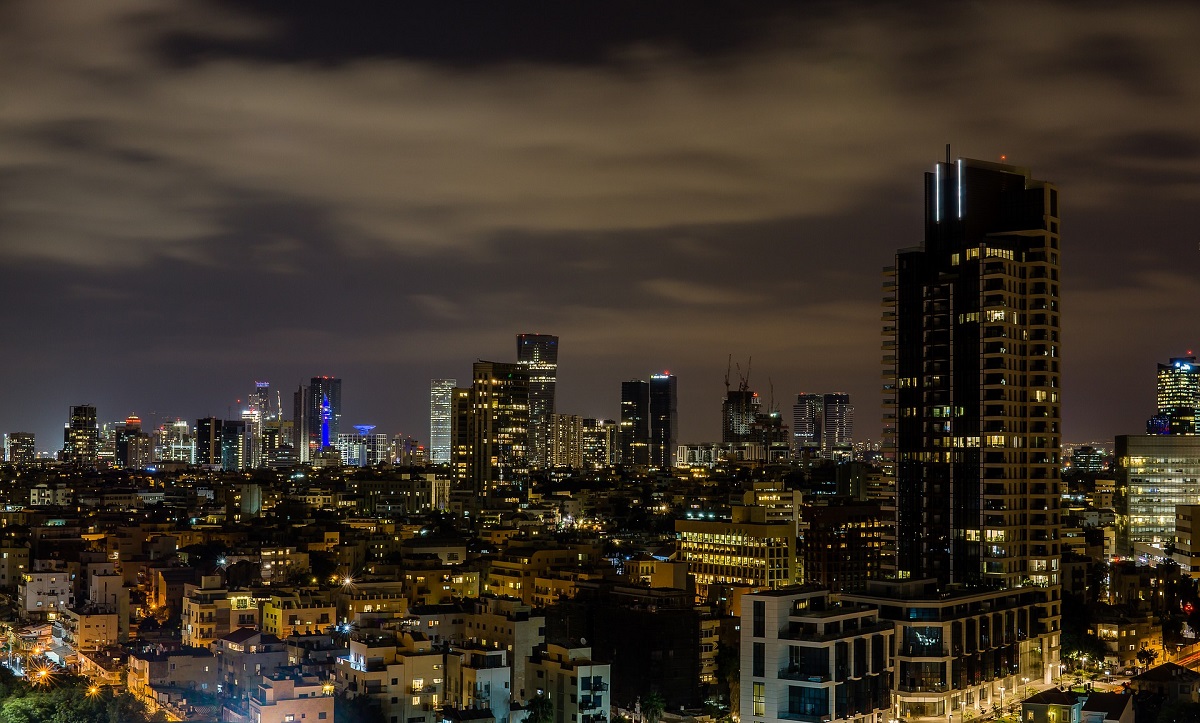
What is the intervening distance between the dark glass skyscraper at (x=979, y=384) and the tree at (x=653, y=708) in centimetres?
1151

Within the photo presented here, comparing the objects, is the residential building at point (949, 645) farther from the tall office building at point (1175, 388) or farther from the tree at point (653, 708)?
the tall office building at point (1175, 388)

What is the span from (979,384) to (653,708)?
658 inches

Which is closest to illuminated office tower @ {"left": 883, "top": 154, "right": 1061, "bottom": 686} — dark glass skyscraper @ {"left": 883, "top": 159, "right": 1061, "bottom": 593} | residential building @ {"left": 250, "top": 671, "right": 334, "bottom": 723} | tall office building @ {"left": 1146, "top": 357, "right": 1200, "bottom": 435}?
dark glass skyscraper @ {"left": 883, "top": 159, "right": 1061, "bottom": 593}

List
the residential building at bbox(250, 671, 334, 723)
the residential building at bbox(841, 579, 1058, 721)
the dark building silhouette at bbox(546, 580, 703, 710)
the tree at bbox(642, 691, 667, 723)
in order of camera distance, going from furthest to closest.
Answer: the dark building silhouette at bbox(546, 580, 703, 710) < the tree at bbox(642, 691, 667, 723) < the residential building at bbox(841, 579, 1058, 721) < the residential building at bbox(250, 671, 334, 723)

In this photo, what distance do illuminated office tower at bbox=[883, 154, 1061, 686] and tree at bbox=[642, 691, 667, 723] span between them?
11.5 metres

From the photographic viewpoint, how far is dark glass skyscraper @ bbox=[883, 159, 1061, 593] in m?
49.2

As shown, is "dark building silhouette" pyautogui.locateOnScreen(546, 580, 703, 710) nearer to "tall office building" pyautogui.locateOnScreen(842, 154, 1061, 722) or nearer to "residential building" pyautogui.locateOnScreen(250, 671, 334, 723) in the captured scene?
"tall office building" pyautogui.locateOnScreen(842, 154, 1061, 722)

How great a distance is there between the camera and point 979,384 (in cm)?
4944

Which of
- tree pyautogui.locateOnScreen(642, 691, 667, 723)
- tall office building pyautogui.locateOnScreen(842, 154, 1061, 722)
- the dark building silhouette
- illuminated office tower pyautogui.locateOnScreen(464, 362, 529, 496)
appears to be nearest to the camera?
tree pyautogui.locateOnScreen(642, 691, 667, 723)

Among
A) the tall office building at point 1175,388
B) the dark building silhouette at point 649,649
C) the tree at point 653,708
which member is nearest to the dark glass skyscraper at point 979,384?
the dark building silhouette at point 649,649

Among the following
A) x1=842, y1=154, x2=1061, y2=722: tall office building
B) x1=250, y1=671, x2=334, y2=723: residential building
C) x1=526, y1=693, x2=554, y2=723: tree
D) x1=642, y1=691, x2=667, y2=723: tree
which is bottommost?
x1=642, y1=691, x2=667, y2=723: tree

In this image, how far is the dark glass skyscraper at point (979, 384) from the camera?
49.2 metres

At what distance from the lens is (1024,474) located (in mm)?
49750

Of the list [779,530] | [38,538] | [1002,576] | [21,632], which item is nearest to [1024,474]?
[1002,576]
